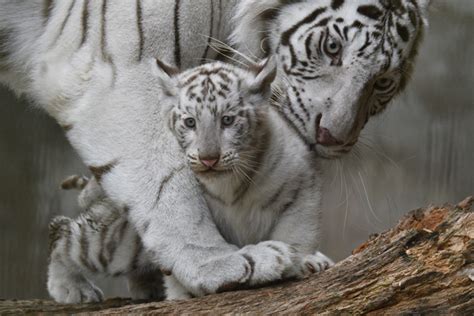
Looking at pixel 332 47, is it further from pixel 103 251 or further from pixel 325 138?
pixel 103 251

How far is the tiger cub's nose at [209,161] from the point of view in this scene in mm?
2158

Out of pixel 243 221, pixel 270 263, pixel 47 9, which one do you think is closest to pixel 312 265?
pixel 270 263

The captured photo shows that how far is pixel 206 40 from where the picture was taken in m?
2.67

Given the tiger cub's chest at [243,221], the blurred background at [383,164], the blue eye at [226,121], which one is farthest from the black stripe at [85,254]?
the blurred background at [383,164]

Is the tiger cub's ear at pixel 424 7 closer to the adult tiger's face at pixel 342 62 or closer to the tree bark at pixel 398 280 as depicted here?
the adult tiger's face at pixel 342 62

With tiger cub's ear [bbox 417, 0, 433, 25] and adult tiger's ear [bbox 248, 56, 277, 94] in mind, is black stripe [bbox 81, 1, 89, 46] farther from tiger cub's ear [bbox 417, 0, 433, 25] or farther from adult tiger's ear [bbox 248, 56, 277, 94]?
tiger cub's ear [bbox 417, 0, 433, 25]

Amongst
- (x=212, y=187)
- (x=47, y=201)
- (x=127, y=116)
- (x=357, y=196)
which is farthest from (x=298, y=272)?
(x=47, y=201)

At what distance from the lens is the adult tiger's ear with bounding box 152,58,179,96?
2371 mm

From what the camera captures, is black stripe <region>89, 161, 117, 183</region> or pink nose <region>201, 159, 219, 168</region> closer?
pink nose <region>201, 159, 219, 168</region>

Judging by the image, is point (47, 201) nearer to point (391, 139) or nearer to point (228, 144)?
point (391, 139)

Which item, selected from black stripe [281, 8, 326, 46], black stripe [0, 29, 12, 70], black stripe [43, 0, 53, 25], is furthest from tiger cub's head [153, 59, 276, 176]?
black stripe [0, 29, 12, 70]

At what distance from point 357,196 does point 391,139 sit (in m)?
0.37

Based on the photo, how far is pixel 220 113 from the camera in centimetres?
224

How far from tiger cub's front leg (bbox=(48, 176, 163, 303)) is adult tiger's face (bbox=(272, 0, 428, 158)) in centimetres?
65
